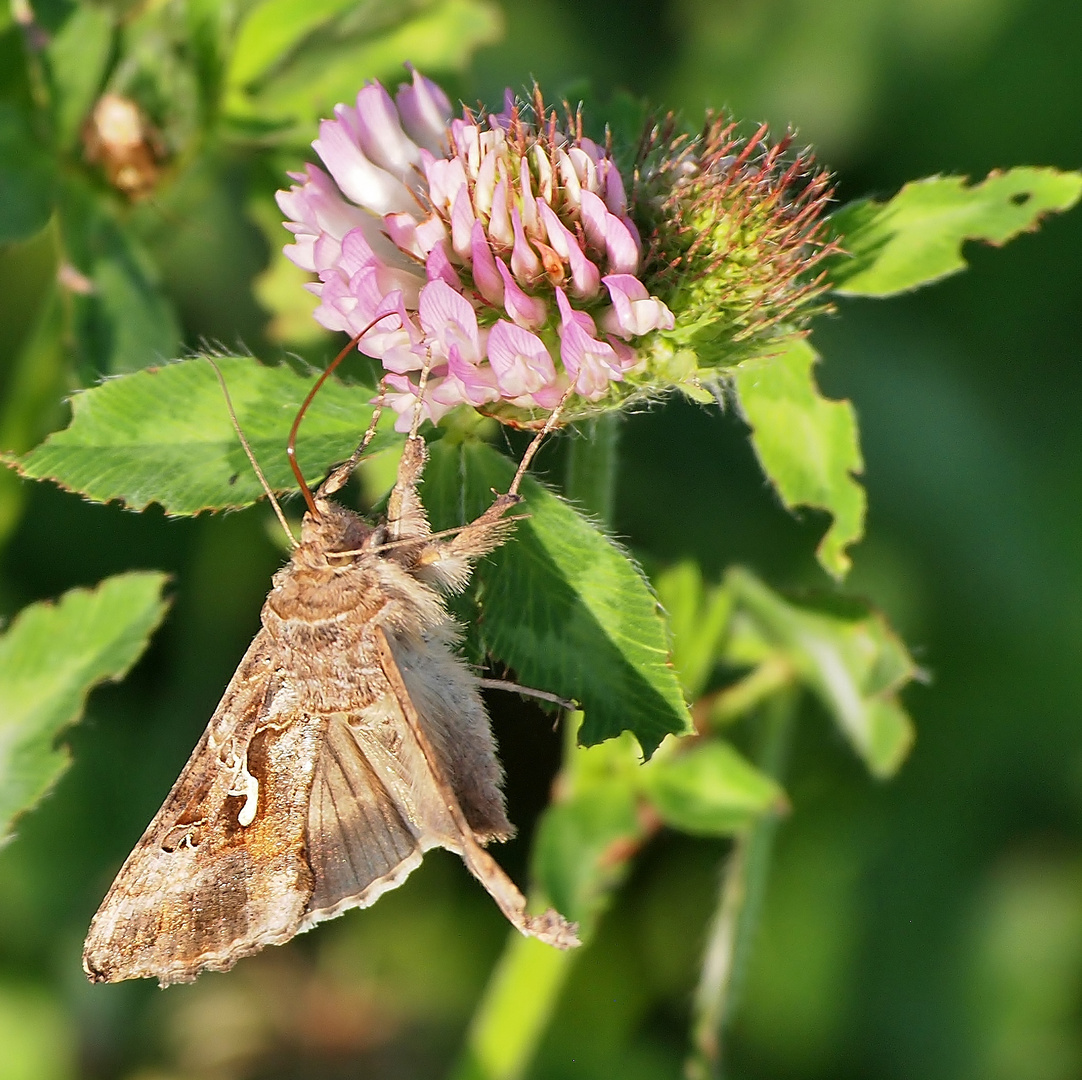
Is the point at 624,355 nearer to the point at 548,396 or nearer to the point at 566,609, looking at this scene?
the point at 548,396

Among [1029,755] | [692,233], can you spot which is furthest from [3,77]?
[1029,755]

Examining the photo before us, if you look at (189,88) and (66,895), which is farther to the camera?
(66,895)

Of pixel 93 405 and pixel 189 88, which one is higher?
pixel 189 88

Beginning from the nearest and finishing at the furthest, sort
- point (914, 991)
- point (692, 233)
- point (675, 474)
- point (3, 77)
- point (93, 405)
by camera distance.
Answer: point (692, 233), point (93, 405), point (3, 77), point (914, 991), point (675, 474)

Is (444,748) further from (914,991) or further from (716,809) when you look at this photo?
(914,991)

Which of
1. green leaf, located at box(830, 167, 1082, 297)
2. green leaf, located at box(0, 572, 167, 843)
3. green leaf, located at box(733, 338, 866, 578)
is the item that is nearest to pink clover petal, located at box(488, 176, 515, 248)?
green leaf, located at box(733, 338, 866, 578)

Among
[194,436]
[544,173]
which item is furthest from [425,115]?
[194,436]

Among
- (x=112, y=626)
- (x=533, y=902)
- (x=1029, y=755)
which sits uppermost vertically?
(x=112, y=626)
